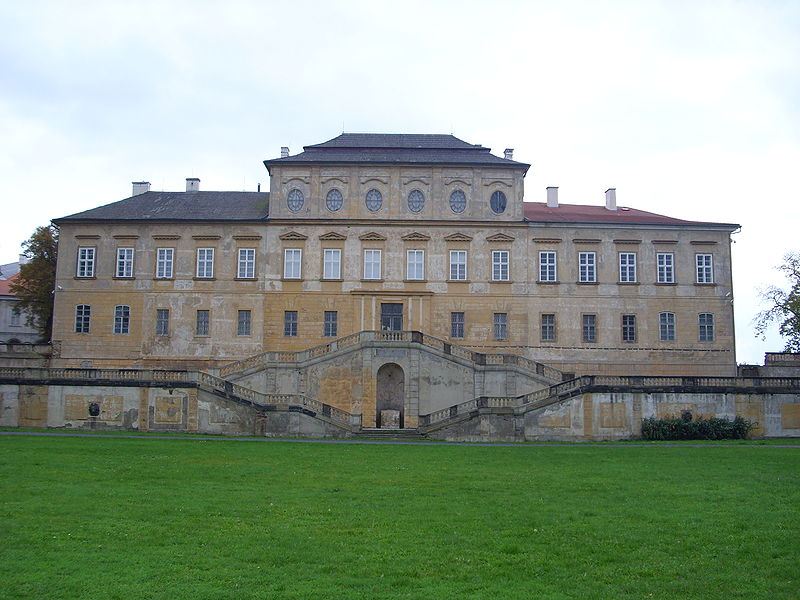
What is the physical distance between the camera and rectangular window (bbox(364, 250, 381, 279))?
1943 inches

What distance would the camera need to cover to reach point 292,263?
49531 mm

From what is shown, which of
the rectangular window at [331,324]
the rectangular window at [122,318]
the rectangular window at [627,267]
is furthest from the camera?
the rectangular window at [627,267]

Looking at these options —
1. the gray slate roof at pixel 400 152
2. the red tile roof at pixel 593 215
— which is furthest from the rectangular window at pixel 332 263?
the red tile roof at pixel 593 215

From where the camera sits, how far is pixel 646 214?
176ft

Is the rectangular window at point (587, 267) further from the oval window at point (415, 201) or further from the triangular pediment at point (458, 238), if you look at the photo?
the oval window at point (415, 201)

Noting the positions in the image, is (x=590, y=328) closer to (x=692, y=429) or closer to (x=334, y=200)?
(x=692, y=429)

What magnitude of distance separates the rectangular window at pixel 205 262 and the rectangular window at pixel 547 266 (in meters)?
19.2

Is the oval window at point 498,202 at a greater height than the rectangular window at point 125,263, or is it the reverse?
the oval window at point 498,202

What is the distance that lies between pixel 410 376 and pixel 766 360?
21.3m

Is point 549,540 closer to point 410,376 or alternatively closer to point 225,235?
point 410,376

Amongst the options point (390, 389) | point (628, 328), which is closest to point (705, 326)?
point (628, 328)

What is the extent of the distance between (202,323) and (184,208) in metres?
7.59

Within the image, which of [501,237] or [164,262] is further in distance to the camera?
[164,262]

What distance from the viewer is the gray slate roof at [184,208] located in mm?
50375
